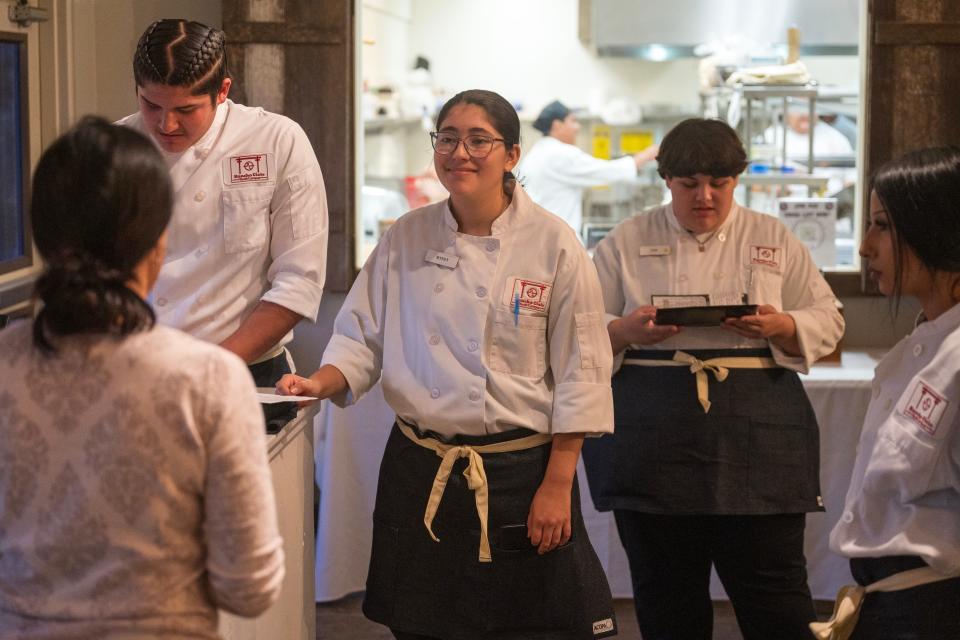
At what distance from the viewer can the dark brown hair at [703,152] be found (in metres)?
2.31

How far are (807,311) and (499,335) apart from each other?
0.78 m

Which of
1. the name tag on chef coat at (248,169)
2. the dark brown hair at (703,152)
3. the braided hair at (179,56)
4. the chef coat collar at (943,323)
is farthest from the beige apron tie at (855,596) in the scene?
the braided hair at (179,56)

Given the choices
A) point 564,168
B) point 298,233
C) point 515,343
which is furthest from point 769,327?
point 564,168

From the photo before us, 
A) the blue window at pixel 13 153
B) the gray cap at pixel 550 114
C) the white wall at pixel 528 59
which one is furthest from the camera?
the white wall at pixel 528 59

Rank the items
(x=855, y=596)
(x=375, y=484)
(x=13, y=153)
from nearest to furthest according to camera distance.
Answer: (x=855, y=596) < (x=13, y=153) < (x=375, y=484)

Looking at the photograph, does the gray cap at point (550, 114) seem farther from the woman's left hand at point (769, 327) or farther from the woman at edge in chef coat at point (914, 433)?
the woman at edge in chef coat at point (914, 433)

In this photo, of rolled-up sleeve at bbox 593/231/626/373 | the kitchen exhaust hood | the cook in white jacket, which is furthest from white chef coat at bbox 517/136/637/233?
rolled-up sleeve at bbox 593/231/626/373

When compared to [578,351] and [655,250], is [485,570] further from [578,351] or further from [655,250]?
[655,250]

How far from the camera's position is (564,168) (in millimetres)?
5820

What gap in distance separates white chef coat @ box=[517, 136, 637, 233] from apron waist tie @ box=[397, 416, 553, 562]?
3.90m

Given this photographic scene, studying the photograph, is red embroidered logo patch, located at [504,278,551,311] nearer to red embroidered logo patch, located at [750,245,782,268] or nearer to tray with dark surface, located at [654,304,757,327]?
tray with dark surface, located at [654,304,757,327]

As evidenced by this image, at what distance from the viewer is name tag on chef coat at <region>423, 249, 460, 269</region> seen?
195 cm

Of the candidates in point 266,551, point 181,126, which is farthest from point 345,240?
point 266,551

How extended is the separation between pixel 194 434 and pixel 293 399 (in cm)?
72
